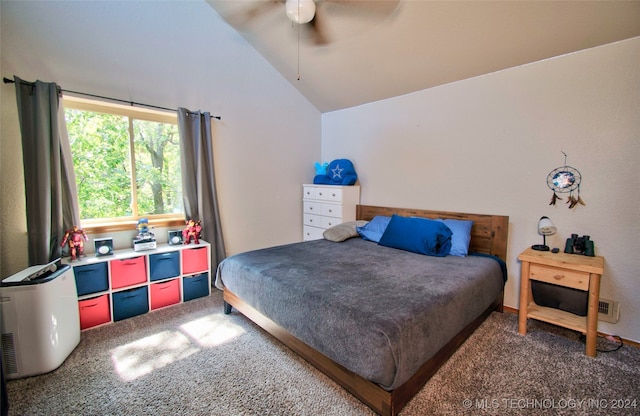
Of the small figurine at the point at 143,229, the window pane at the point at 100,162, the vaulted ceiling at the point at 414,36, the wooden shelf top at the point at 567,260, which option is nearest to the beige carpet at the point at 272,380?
the wooden shelf top at the point at 567,260

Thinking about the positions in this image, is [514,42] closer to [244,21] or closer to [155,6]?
[244,21]

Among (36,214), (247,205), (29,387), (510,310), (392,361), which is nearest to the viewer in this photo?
(392,361)

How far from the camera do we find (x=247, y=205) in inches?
144

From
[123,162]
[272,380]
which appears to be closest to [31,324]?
[272,380]

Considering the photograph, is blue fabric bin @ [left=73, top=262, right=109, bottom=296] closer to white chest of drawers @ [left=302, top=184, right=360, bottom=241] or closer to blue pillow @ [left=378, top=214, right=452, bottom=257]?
white chest of drawers @ [left=302, top=184, right=360, bottom=241]

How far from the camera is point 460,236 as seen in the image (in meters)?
2.68

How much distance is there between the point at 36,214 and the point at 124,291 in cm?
91

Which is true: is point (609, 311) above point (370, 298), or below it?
below

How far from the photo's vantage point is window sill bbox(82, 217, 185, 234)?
104 inches

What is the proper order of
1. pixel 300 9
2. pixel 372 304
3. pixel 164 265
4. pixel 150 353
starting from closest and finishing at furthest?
pixel 372 304 → pixel 150 353 → pixel 300 9 → pixel 164 265

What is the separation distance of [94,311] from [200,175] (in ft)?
5.00

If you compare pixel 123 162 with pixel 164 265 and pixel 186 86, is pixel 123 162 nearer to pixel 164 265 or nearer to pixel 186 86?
pixel 186 86

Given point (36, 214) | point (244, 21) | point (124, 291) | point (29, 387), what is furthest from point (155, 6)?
point (29, 387)

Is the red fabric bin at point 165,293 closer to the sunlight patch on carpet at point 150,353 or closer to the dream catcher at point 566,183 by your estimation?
the sunlight patch on carpet at point 150,353
